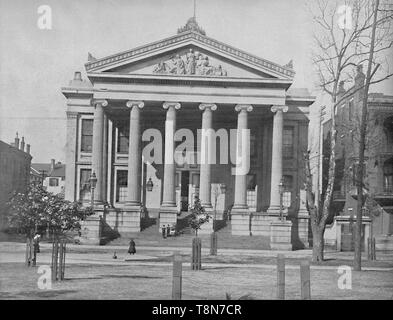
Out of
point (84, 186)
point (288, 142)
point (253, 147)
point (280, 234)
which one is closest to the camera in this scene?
point (280, 234)

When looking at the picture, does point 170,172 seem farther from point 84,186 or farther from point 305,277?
point 305,277

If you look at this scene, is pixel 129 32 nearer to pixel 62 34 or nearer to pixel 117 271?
pixel 62 34

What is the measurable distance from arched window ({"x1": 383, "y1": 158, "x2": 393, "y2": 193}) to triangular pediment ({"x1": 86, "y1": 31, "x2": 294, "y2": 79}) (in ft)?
28.7

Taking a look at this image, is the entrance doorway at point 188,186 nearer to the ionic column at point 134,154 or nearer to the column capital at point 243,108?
the ionic column at point 134,154

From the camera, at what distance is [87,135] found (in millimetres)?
49031

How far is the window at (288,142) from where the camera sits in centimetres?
4784

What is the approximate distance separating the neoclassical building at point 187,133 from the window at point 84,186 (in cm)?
8

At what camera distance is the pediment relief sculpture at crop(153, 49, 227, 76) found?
45094 millimetres

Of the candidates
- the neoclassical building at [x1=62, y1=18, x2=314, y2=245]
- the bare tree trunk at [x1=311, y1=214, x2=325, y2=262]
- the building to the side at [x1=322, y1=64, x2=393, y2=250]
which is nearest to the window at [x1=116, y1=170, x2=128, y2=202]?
the neoclassical building at [x1=62, y1=18, x2=314, y2=245]

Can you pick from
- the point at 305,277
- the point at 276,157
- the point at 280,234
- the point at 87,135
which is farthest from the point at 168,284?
the point at 87,135

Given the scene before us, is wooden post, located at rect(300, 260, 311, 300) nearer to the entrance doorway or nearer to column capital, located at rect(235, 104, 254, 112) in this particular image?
column capital, located at rect(235, 104, 254, 112)

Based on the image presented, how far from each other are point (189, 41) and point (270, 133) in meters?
9.63

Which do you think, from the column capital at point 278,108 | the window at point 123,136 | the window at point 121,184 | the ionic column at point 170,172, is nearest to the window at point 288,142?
the column capital at point 278,108

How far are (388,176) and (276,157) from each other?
780cm
